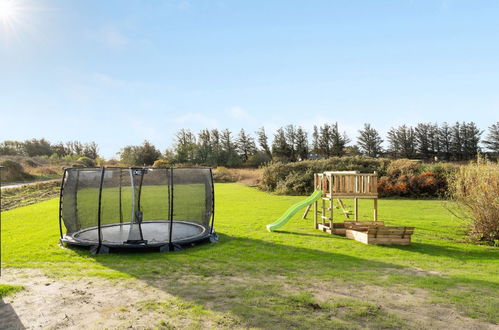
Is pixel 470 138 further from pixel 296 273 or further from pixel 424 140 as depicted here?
pixel 296 273

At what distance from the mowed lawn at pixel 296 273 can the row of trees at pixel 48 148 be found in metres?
41.3

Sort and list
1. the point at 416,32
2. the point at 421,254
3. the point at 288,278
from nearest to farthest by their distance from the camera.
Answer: the point at 288,278, the point at 421,254, the point at 416,32

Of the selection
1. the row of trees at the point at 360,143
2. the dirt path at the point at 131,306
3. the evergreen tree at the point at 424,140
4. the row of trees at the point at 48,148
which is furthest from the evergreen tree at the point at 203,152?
the dirt path at the point at 131,306

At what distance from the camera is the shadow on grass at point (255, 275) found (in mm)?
4133

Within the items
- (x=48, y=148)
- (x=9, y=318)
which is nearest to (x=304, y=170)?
(x=9, y=318)

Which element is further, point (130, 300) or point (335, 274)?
point (335, 274)

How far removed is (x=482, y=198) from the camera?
795 cm

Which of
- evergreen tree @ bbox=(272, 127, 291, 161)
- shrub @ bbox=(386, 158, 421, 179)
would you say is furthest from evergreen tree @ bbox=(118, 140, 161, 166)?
shrub @ bbox=(386, 158, 421, 179)

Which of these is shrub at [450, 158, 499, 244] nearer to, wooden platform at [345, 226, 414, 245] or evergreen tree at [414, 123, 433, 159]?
wooden platform at [345, 226, 414, 245]

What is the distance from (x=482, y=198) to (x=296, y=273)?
509 centimetres

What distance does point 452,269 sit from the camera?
6055 millimetres

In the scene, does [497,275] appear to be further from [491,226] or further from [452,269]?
[491,226]

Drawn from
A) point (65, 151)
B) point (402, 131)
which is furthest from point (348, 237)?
point (65, 151)

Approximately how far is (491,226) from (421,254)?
7.44ft
